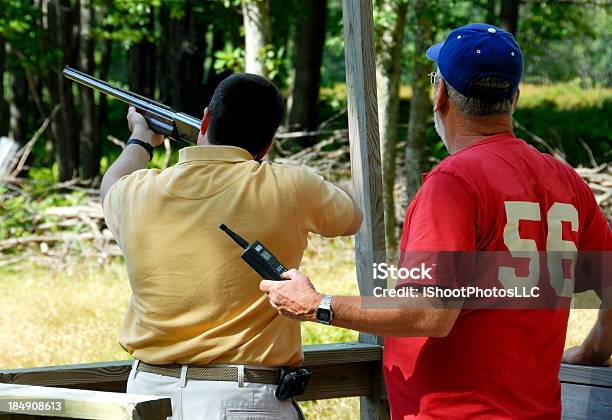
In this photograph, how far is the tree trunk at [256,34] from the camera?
433 inches

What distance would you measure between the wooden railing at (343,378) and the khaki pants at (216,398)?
827 mm

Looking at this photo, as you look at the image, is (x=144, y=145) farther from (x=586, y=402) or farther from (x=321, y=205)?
(x=586, y=402)

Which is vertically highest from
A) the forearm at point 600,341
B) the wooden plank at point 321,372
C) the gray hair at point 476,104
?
the gray hair at point 476,104

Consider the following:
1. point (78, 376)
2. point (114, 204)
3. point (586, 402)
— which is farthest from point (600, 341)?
point (78, 376)

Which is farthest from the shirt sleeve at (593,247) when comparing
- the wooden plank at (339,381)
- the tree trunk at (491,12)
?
the tree trunk at (491,12)

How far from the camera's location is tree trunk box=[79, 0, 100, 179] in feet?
54.5

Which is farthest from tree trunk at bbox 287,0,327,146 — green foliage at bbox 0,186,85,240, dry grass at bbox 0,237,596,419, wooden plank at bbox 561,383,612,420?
wooden plank at bbox 561,383,612,420

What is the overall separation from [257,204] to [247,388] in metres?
0.51

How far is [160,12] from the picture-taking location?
72.5 ft

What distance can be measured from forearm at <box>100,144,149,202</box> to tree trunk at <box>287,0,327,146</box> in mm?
15024

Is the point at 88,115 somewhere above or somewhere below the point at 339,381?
below

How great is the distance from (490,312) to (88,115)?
15220 mm

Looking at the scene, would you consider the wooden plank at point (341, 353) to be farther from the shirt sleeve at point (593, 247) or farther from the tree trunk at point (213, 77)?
the tree trunk at point (213, 77)

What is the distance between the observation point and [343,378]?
4156mm
